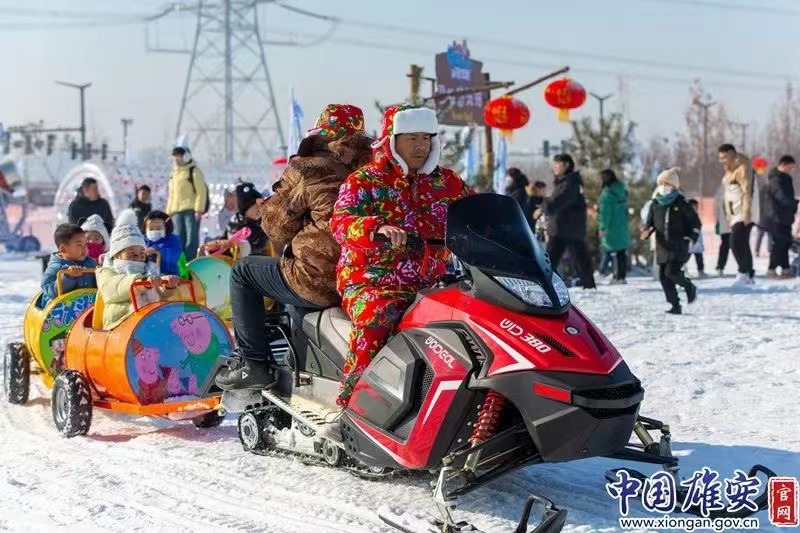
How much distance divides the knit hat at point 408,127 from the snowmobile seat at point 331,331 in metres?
0.79

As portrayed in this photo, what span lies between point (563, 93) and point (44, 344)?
11723 millimetres

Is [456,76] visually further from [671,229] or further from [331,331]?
[331,331]

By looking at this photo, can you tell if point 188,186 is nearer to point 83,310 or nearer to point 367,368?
point 83,310

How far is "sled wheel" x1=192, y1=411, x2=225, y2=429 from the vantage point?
19.6 feet

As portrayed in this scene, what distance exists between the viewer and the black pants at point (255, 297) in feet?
16.3

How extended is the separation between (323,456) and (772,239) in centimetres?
1128

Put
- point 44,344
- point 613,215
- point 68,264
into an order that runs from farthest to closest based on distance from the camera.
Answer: point 613,215
point 68,264
point 44,344

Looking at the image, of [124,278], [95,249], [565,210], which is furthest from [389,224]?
[565,210]

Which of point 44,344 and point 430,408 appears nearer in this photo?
point 430,408

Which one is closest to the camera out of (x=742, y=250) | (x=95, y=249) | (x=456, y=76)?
(x=95, y=249)

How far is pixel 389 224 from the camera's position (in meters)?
4.42

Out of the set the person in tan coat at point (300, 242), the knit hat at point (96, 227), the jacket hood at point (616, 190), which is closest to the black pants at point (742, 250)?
the jacket hood at point (616, 190)

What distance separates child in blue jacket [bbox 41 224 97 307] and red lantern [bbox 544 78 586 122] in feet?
35.5

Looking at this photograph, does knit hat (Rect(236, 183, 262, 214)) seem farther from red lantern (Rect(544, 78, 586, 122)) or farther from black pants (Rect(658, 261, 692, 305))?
red lantern (Rect(544, 78, 586, 122))
